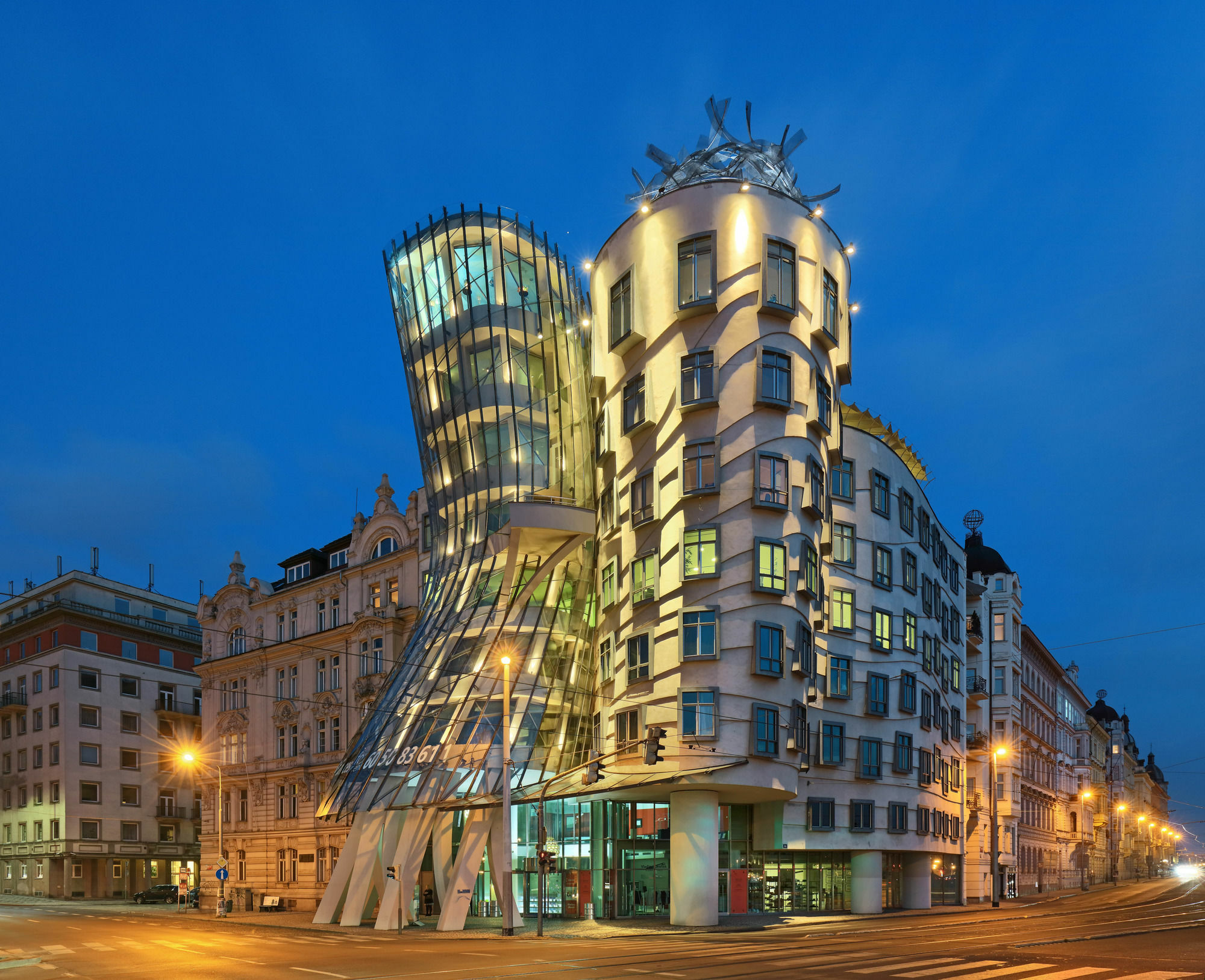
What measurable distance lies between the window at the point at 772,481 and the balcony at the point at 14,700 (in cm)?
7745

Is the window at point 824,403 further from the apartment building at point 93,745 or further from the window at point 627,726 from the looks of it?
the apartment building at point 93,745

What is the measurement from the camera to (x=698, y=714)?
4169 cm

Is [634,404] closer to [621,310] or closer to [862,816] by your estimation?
[621,310]

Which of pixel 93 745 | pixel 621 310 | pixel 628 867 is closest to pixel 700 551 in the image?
pixel 621 310

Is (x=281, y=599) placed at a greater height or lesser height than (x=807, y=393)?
lesser

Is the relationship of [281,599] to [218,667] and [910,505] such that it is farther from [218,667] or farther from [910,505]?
[910,505]

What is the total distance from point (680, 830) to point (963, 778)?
3049cm

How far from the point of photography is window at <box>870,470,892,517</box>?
5544cm

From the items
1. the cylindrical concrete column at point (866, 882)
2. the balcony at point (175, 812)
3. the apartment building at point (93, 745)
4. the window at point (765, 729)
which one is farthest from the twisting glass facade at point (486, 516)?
the balcony at point (175, 812)

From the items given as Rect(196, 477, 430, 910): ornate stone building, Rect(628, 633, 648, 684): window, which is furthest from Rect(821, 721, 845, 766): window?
Rect(196, 477, 430, 910): ornate stone building

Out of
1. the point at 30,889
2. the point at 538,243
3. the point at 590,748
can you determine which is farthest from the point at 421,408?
the point at 30,889

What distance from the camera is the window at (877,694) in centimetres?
5322

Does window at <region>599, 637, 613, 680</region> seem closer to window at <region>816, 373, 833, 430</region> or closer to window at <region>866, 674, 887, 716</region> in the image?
window at <region>816, 373, 833, 430</region>

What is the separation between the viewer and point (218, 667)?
3172 inches
